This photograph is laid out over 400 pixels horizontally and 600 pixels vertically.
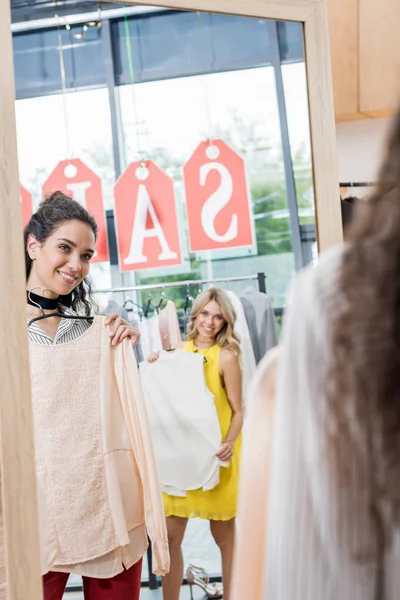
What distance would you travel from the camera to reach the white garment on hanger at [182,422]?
159 centimetres

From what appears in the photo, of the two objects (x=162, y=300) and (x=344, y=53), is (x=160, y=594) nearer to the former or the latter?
(x=162, y=300)

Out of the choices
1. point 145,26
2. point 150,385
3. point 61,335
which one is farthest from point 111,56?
point 150,385

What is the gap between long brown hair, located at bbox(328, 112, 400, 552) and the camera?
2.04ft

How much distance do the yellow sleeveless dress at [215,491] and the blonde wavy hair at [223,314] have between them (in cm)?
3

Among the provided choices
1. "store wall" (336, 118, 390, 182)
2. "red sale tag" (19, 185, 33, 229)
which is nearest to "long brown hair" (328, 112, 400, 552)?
"red sale tag" (19, 185, 33, 229)

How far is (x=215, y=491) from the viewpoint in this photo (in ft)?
5.22

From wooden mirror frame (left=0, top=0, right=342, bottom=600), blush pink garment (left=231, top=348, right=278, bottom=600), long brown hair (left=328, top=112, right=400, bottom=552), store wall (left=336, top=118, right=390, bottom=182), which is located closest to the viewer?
long brown hair (left=328, top=112, right=400, bottom=552)

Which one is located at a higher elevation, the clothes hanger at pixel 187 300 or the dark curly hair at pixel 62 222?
the dark curly hair at pixel 62 222

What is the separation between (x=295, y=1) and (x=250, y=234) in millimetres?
593

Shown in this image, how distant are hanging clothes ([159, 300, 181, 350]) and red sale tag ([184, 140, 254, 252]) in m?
0.15

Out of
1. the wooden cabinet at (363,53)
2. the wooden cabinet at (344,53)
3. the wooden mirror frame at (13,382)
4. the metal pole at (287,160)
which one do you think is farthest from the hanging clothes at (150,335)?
the wooden cabinet at (344,53)

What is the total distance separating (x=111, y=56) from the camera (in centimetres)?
161

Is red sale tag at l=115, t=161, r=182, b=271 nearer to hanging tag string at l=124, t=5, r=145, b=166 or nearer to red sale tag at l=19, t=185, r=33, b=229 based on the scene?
hanging tag string at l=124, t=5, r=145, b=166

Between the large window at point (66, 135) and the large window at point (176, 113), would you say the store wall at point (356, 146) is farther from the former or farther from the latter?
the large window at point (66, 135)
